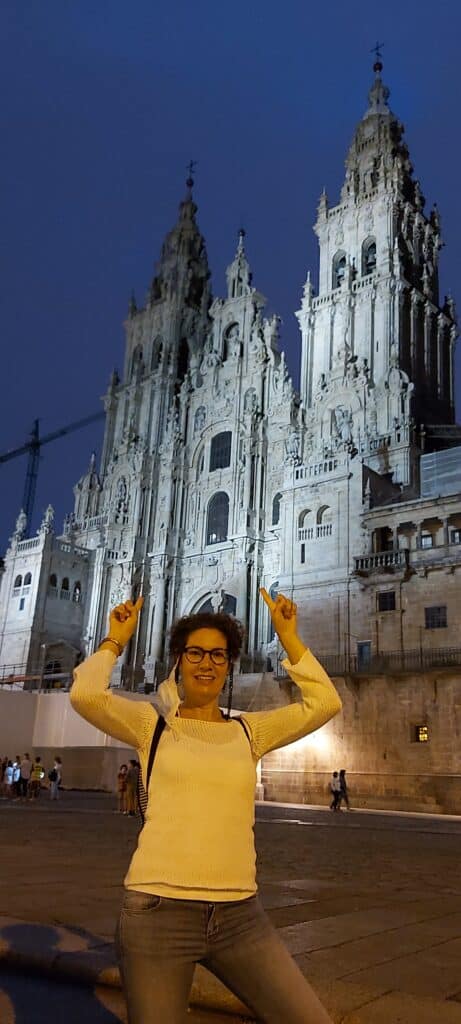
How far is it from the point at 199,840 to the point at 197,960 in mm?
407

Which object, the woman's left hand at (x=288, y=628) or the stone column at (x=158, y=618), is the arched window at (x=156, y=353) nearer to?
the stone column at (x=158, y=618)

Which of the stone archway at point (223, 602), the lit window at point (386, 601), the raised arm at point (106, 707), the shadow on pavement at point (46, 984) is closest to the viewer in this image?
the raised arm at point (106, 707)

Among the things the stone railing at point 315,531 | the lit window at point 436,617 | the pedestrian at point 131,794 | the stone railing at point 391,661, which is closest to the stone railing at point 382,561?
the lit window at point 436,617

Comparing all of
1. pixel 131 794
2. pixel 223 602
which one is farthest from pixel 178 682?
pixel 223 602

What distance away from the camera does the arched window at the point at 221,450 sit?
5150 cm

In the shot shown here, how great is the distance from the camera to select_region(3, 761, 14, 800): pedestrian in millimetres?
26406

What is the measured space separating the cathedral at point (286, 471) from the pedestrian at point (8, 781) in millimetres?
10889

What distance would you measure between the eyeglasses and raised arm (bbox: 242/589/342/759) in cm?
26

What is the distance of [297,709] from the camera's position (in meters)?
3.36

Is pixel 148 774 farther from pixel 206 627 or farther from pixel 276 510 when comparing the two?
pixel 276 510

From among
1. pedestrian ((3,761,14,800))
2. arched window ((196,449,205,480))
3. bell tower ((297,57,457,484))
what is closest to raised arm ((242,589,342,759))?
pedestrian ((3,761,14,800))

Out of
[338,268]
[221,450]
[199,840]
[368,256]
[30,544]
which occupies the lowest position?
[199,840]

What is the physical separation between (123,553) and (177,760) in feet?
163

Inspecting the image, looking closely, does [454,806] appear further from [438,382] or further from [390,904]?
[438,382]
